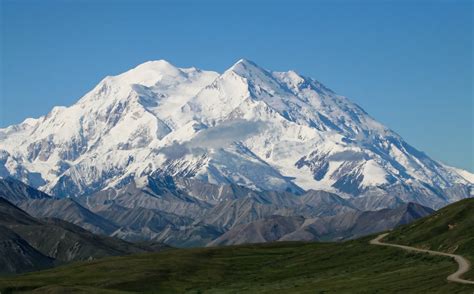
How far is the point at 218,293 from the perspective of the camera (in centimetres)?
19762

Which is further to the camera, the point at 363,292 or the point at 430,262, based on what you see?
the point at 430,262

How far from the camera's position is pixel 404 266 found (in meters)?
191

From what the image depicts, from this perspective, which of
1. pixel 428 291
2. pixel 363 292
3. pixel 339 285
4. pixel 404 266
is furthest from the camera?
pixel 404 266

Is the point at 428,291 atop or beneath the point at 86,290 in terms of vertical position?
beneath

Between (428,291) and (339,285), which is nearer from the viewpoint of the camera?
(428,291)

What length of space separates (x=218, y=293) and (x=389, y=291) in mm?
49121

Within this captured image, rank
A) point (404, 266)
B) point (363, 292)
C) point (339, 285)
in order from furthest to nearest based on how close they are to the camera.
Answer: point (404, 266), point (339, 285), point (363, 292)

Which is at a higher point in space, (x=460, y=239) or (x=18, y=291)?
(x=18, y=291)

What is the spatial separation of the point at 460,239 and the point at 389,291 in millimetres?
46283

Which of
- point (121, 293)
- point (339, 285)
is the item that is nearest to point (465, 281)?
point (339, 285)

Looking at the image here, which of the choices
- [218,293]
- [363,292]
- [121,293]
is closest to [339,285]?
[363,292]

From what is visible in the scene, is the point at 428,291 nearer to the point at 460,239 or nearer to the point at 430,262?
the point at 430,262

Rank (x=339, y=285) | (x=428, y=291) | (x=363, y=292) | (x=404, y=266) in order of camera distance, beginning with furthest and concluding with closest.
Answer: (x=404, y=266), (x=339, y=285), (x=363, y=292), (x=428, y=291)

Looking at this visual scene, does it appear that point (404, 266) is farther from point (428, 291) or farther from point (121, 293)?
point (121, 293)
